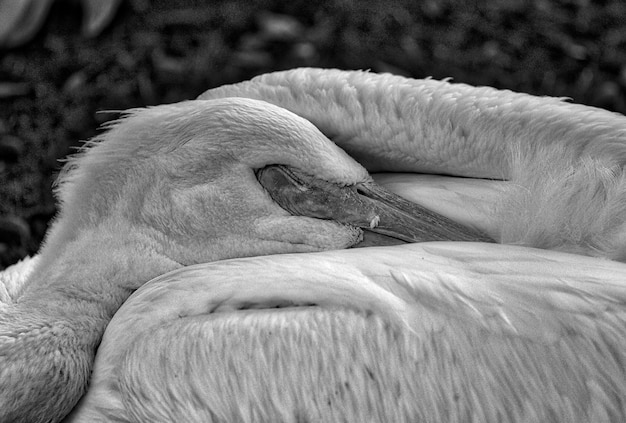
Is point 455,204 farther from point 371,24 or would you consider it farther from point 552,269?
point 371,24

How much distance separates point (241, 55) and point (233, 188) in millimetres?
1071

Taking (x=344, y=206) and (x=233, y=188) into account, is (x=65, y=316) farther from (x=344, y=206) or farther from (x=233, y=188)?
(x=344, y=206)

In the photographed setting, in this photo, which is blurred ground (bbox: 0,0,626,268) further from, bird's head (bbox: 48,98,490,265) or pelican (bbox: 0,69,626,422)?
bird's head (bbox: 48,98,490,265)

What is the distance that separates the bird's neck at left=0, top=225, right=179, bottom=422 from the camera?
0.99 m

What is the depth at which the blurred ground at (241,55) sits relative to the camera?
211 centimetres

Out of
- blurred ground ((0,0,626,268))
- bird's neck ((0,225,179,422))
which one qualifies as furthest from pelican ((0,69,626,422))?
blurred ground ((0,0,626,268))

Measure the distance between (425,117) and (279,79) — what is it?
0.25 metres

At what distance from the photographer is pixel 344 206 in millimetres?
1140

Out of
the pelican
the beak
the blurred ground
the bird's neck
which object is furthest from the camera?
the blurred ground

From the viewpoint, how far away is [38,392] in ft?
3.23

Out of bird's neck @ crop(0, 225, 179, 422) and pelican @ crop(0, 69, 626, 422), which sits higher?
pelican @ crop(0, 69, 626, 422)

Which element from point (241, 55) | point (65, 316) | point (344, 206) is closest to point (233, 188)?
point (344, 206)

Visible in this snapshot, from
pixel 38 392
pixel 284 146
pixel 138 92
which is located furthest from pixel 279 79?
pixel 138 92

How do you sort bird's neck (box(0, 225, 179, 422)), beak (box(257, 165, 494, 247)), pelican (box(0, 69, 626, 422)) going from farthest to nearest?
beak (box(257, 165, 494, 247)), bird's neck (box(0, 225, 179, 422)), pelican (box(0, 69, 626, 422))
